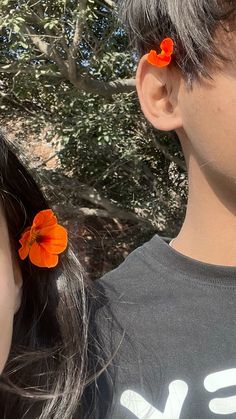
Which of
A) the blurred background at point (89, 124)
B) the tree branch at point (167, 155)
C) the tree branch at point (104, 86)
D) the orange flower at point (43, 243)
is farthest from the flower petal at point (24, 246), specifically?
the tree branch at point (167, 155)

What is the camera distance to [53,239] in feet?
3.02

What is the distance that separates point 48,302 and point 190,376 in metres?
0.29

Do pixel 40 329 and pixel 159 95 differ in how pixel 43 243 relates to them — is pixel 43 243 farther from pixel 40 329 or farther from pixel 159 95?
pixel 159 95

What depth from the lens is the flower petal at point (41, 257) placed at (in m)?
0.91

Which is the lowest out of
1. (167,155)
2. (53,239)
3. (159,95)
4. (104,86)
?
(167,155)

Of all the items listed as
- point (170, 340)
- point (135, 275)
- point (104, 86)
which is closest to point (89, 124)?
point (104, 86)

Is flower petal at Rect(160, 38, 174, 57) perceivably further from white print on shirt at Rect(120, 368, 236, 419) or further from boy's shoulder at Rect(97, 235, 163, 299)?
white print on shirt at Rect(120, 368, 236, 419)

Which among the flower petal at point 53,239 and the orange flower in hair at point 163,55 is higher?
the orange flower in hair at point 163,55

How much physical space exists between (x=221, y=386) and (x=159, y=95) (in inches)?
21.3

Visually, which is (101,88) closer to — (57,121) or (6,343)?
(57,121)

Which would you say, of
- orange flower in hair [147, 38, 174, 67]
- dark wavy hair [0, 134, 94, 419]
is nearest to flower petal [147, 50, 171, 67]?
orange flower in hair [147, 38, 174, 67]

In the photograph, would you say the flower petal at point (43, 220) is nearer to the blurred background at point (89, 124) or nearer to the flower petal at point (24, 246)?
the flower petal at point (24, 246)

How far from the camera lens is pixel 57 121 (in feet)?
14.4

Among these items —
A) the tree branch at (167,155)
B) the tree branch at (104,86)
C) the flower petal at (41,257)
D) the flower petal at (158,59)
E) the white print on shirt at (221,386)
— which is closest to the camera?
the white print on shirt at (221,386)
